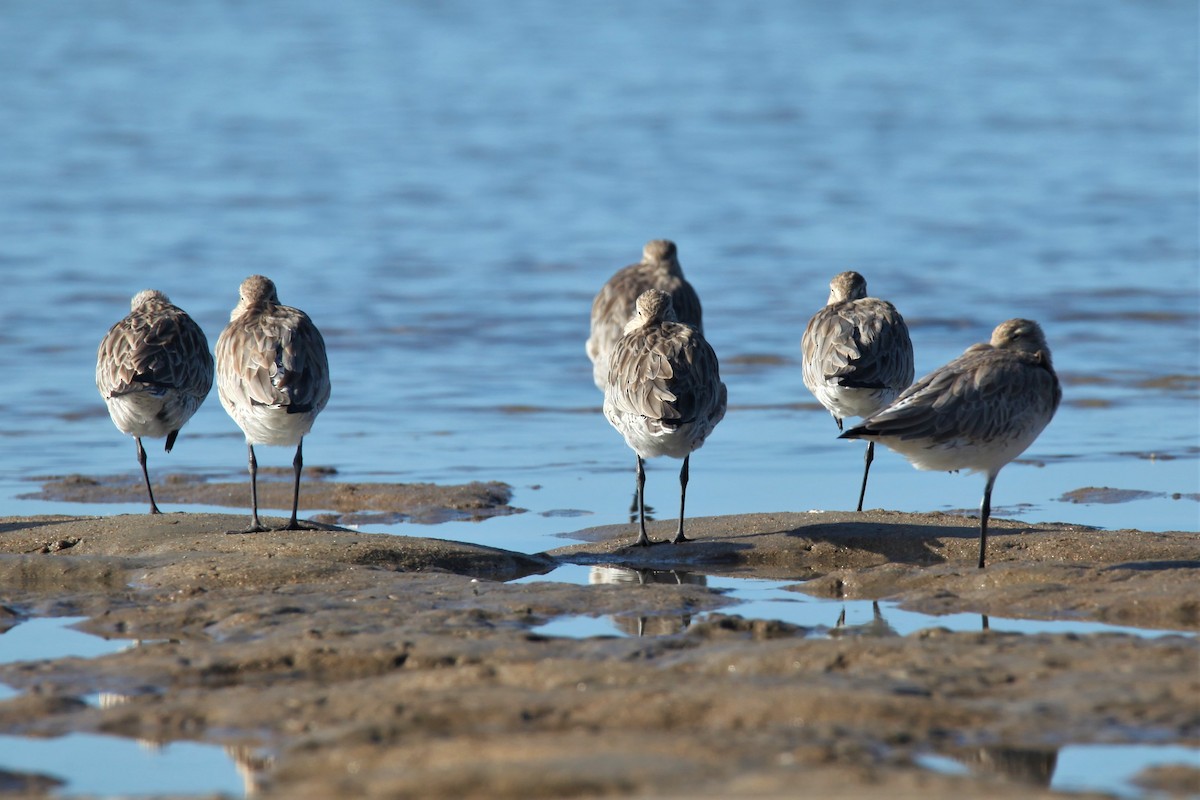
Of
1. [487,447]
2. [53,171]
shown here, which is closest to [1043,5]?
[53,171]

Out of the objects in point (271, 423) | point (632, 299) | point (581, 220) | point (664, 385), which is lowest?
point (271, 423)

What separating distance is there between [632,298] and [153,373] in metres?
4.57

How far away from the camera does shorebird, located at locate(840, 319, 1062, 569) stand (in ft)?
27.0

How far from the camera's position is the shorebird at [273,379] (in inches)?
378

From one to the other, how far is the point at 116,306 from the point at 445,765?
14.9 m

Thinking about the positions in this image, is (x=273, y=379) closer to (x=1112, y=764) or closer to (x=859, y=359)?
(x=859, y=359)

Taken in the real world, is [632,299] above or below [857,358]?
above

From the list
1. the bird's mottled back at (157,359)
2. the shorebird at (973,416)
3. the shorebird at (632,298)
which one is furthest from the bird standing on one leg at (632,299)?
the shorebird at (973,416)

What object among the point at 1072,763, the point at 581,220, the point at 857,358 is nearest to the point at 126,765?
the point at 1072,763

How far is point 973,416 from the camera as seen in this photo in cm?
827

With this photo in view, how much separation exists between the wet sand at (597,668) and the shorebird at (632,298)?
15.4ft

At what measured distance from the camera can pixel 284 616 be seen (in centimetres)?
713

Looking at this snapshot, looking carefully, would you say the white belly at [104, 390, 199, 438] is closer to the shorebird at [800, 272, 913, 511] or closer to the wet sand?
the wet sand

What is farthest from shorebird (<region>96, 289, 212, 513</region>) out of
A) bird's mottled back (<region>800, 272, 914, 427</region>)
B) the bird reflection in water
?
bird's mottled back (<region>800, 272, 914, 427</region>)
